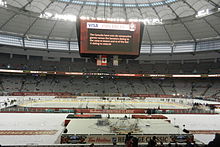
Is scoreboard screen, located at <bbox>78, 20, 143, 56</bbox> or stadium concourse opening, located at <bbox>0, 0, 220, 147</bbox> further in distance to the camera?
scoreboard screen, located at <bbox>78, 20, 143, 56</bbox>

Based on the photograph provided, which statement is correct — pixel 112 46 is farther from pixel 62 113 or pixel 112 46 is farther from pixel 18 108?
pixel 18 108

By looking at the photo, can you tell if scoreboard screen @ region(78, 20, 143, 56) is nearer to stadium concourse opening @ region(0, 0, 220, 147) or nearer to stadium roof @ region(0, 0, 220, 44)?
stadium concourse opening @ region(0, 0, 220, 147)

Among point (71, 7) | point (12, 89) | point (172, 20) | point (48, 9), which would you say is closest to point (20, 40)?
point (12, 89)

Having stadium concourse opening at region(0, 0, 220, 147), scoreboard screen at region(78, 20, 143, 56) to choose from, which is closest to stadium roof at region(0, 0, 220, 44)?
stadium concourse opening at region(0, 0, 220, 147)

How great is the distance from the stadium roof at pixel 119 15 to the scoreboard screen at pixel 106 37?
11.5 metres

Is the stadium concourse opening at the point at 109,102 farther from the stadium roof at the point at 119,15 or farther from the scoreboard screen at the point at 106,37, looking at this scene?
the stadium roof at the point at 119,15

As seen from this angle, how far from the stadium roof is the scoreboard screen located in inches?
454

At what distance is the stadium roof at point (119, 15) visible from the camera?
33.2 m

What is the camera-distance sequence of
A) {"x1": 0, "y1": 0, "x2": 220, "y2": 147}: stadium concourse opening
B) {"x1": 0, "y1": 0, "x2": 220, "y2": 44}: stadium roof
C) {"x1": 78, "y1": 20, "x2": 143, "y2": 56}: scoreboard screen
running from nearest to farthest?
{"x1": 0, "y1": 0, "x2": 220, "y2": 147}: stadium concourse opening < {"x1": 78, "y1": 20, "x2": 143, "y2": 56}: scoreboard screen < {"x1": 0, "y1": 0, "x2": 220, "y2": 44}: stadium roof

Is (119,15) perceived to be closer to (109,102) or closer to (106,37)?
(109,102)

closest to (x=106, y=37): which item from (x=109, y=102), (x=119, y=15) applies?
(x=109, y=102)

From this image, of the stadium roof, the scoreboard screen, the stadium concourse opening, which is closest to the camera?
the stadium concourse opening

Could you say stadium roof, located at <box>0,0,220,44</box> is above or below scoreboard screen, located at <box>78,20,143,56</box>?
above

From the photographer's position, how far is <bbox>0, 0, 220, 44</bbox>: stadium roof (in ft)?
109
